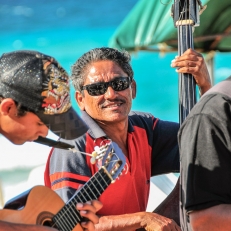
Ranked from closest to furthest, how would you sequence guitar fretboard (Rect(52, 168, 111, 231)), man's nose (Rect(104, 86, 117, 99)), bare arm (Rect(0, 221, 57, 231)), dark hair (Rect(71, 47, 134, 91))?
bare arm (Rect(0, 221, 57, 231)) → guitar fretboard (Rect(52, 168, 111, 231)) → man's nose (Rect(104, 86, 117, 99)) → dark hair (Rect(71, 47, 134, 91))

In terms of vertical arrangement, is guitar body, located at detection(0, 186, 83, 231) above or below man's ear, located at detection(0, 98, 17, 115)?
below

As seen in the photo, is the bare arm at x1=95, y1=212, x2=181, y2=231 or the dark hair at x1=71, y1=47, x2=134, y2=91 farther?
the dark hair at x1=71, y1=47, x2=134, y2=91

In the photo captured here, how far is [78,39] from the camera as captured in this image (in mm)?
6273

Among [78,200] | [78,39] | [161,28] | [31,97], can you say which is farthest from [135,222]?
[78,39]

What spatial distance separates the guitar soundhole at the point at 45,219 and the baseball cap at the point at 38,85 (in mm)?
396

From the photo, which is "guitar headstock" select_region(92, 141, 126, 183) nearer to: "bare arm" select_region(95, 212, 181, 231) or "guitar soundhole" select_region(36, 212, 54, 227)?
"guitar soundhole" select_region(36, 212, 54, 227)

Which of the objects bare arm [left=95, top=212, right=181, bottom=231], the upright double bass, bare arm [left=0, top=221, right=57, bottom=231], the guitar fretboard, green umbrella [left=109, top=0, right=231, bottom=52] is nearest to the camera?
bare arm [left=0, top=221, right=57, bottom=231]

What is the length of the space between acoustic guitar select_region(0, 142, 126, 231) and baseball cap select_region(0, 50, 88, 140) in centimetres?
35

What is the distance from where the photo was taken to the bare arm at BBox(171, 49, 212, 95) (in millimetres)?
3693

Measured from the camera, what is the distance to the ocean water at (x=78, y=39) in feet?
20.2

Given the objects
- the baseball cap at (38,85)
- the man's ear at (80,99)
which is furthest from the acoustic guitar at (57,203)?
the man's ear at (80,99)

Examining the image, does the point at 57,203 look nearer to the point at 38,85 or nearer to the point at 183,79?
the point at 38,85

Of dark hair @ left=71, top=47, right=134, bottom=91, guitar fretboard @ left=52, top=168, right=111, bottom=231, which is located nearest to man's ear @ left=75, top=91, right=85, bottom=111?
dark hair @ left=71, top=47, right=134, bottom=91

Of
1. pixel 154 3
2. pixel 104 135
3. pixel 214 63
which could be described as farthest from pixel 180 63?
pixel 214 63
